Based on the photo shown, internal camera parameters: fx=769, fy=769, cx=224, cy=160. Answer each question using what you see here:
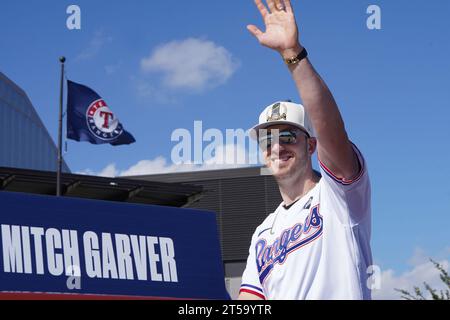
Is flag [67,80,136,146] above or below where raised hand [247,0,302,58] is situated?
above

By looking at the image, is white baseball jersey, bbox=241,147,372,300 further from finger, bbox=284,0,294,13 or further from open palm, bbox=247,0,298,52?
finger, bbox=284,0,294,13

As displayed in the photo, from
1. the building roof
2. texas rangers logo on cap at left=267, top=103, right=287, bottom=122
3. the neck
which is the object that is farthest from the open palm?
the building roof

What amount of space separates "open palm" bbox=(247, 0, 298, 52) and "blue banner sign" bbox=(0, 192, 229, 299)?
12.4 m

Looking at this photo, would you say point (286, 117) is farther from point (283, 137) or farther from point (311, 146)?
point (311, 146)

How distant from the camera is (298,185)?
457 centimetres

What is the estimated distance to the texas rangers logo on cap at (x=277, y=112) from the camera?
452cm

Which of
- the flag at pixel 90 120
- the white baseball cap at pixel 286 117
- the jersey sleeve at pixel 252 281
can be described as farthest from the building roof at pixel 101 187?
the white baseball cap at pixel 286 117

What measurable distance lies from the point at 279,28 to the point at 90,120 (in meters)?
22.0

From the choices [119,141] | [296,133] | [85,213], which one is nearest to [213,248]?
[85,213]

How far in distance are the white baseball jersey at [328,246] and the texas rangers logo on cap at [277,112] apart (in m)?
0.46

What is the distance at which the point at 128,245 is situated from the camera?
17.4 meters

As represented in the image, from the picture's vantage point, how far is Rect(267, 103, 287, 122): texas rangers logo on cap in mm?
4516

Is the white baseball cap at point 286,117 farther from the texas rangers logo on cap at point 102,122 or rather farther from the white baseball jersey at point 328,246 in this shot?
the texas rangers logo on cap at point 102,122
